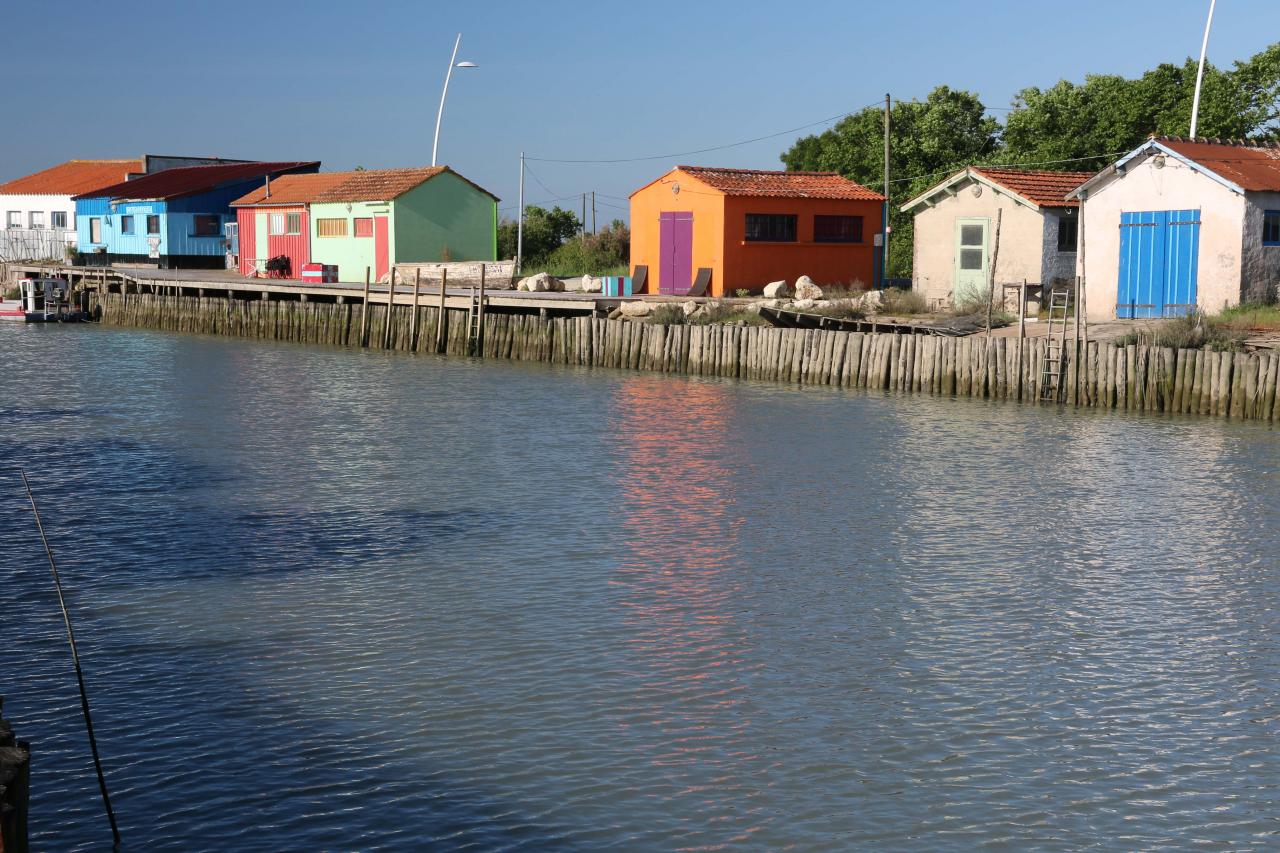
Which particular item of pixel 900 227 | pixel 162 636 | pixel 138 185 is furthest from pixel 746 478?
pixel 138 185

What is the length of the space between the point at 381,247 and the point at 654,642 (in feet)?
138

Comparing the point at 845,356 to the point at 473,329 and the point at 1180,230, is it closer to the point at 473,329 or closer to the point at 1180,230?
the point at 1180,230

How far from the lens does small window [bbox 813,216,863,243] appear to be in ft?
139

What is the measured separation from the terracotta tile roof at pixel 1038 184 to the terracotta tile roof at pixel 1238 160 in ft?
9.16

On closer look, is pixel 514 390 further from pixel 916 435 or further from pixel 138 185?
pixel 138 185

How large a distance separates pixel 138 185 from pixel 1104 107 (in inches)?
1620

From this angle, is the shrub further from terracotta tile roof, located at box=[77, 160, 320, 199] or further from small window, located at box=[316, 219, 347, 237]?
terracotta tile roof, located at box=[77, 160, 320, 199]

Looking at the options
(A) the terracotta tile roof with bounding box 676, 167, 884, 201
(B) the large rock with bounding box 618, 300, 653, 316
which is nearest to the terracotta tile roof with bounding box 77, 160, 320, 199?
(A) the terracotta tile roof with bounding box 676, 167, 884, 201

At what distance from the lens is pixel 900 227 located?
5684cm

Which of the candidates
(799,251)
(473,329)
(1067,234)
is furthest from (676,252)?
(1067,234)

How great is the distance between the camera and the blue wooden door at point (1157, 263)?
3052cm

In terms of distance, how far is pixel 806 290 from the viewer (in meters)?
39.0

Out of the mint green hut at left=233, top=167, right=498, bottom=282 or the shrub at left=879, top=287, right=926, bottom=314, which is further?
the mint green hut at left=233, top=167, right=498, bottom=282

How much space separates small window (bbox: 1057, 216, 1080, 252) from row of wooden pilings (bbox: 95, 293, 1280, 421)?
6990 millimetres
